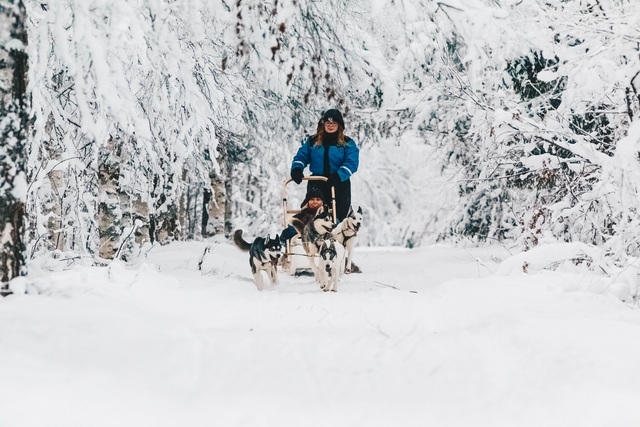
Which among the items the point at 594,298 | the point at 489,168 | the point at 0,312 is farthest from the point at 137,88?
the point at 489,168

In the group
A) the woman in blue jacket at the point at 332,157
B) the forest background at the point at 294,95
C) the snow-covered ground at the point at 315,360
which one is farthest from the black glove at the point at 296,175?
the snow-covered ground at the point at 315,360

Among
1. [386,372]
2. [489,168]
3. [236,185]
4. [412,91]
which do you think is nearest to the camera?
[386,372]

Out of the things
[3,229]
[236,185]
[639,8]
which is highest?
[639,8]

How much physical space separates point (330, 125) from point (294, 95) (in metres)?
1.69

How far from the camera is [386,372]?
3.59 metres

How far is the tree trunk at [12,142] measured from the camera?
443 cm

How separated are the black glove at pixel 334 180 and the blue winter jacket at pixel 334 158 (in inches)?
2.5

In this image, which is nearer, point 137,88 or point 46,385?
point 46,385

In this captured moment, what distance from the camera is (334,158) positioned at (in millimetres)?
8539

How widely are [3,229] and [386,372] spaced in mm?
2679

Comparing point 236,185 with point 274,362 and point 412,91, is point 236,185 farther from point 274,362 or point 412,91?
point 274,362

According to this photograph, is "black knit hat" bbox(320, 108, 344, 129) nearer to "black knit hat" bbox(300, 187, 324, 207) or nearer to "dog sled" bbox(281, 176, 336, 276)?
"dog sled" bbox(281, 176, 336, 276)

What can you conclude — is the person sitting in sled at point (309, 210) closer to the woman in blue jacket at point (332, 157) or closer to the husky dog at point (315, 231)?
the husky dog at point (315, 231)

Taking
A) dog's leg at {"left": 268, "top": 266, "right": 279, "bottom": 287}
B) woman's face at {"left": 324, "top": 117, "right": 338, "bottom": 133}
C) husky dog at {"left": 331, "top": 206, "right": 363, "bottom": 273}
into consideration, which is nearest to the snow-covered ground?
dog's leg at {"left": 268, "top": 266, "right": 279, "bottom": 287}
